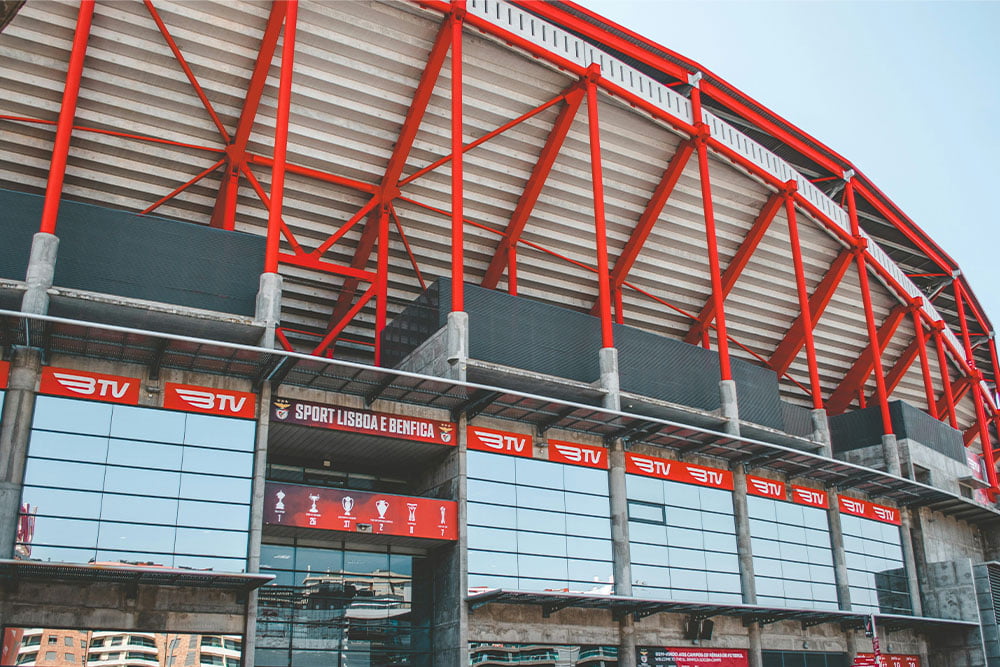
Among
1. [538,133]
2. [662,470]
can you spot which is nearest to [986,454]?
[662,470]

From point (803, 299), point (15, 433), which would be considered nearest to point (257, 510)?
point (15, 433)

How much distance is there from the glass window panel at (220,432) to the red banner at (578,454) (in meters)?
10.9

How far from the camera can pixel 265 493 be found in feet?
88.9

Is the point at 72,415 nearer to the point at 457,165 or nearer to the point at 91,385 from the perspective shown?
the point at 91,385

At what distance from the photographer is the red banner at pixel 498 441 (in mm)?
31062

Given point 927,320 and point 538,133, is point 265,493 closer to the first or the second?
point 538,133

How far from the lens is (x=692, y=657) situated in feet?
110

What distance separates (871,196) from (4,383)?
44715mm

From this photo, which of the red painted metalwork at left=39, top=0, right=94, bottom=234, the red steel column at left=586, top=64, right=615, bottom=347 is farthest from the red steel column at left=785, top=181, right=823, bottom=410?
the red painted metalwork at left=39, top=0, right=94, bottom=234

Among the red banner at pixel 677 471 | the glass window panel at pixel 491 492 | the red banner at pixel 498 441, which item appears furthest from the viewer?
the red banner at pixel 677 471

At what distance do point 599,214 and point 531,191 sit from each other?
17.1 ft

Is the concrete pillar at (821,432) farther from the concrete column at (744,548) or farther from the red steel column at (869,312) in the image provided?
the red steel column at (869,312)

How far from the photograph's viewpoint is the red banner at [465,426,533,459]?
102 feet

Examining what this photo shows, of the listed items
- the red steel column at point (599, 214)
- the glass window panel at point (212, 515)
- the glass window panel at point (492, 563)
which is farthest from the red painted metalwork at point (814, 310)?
the glass window panel at point (212, 515)
